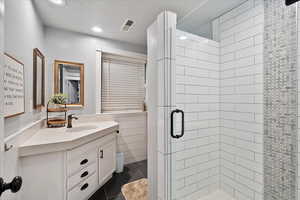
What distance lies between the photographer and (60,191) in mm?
1297

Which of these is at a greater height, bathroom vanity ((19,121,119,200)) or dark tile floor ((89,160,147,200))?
bathroom vanity ((19,121,119,200))

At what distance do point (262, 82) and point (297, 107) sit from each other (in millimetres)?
345

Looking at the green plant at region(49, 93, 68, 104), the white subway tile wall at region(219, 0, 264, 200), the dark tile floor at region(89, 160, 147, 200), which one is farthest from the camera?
the green plant at region(49, 93, 68, 104)

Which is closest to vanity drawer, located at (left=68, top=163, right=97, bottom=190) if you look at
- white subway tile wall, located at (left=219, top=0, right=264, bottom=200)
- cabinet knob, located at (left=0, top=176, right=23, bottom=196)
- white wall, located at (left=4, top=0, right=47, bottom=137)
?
white wall, located at (left=4, top=0, right=47, bottom=137)

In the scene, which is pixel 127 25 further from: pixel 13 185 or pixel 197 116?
pixel 13 185

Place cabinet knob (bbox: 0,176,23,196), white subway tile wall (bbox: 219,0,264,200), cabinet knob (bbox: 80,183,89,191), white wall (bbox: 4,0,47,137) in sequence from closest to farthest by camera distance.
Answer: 1. cabinet knob (bbox: 0,176,23,196)
2. white wall (bbox: 4,0,47,137)
3. white subway tile wall (bbox: 219,0,264,200)
4. cabinet knob (bbox: 80,183,89,191)

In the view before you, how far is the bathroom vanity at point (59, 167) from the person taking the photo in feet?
3.91

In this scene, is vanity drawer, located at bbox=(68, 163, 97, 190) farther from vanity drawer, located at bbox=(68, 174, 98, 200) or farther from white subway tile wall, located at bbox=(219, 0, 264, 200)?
white subway tile wall, located at bbox=(219, 0, 264, 200)

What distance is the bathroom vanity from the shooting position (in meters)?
1.19

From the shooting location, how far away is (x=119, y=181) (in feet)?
6.83

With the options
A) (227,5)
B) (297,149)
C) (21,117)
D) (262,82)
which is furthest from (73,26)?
(297,149)

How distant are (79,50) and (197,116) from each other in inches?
86.0

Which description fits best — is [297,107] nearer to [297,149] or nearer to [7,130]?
[297,149]

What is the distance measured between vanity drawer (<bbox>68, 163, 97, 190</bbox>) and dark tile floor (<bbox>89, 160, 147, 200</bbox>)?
39cm
